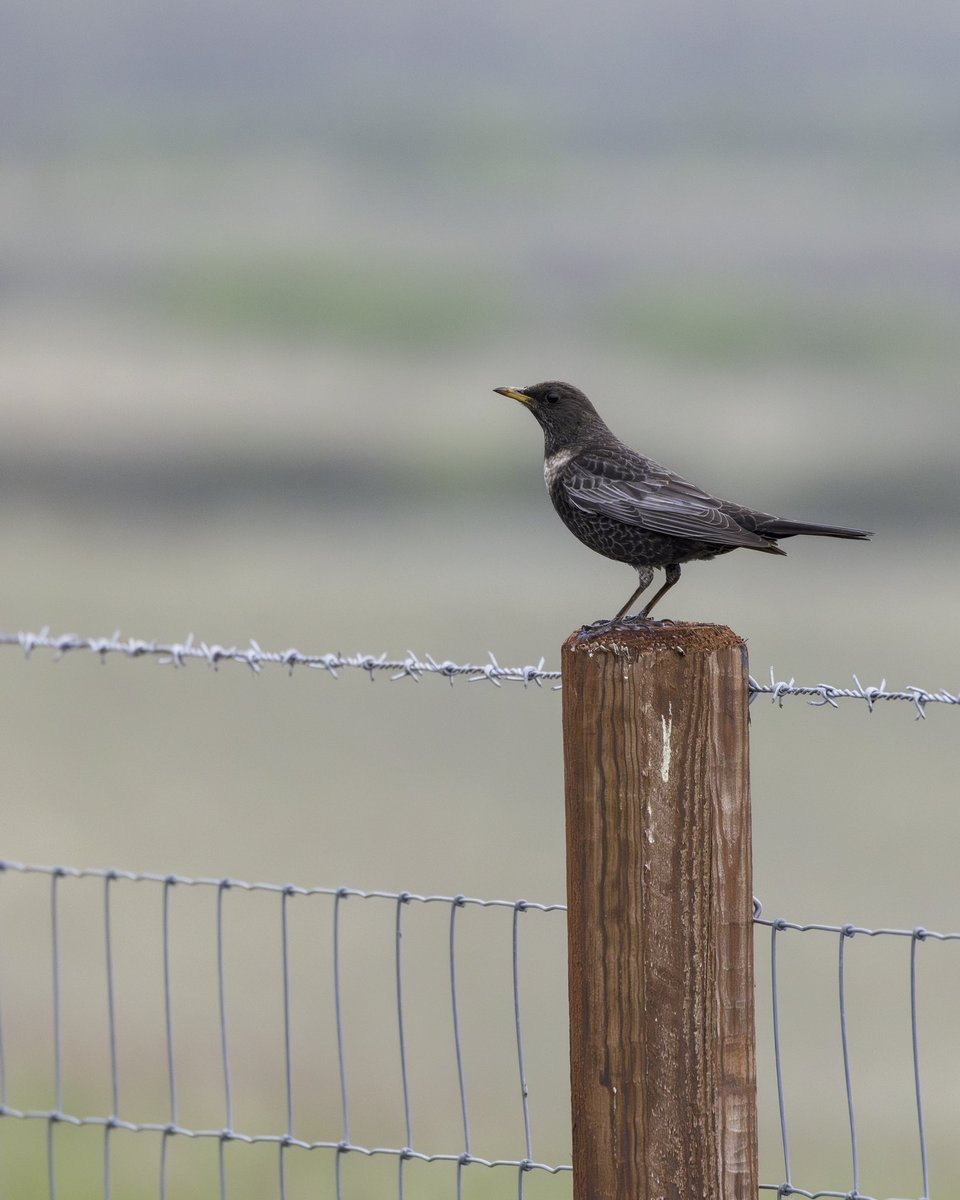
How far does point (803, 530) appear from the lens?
12.9 feet

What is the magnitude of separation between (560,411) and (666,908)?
2626 millimetres

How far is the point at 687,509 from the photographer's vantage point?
4047 mm

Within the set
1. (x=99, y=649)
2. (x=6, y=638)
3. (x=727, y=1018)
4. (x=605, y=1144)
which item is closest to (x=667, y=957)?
(x=727, y=1018)

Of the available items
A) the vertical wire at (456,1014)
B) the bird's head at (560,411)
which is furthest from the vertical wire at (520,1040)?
the bird's head at (560,411)

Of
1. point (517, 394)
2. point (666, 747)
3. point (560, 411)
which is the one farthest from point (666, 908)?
point (517, 394)

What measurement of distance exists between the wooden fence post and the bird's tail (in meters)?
1.07

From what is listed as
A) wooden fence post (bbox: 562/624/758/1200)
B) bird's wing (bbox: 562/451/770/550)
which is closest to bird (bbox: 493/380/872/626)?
bird's wing (bbox: 562/451/770/550)

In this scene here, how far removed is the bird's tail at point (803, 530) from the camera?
3652mm

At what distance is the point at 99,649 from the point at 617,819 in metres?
1.45

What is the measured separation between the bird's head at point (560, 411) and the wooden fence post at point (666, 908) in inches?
88.8

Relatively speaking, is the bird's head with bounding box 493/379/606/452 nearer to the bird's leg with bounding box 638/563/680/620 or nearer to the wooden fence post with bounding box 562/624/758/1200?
the bird's leg with bounding box 638/563/680/620

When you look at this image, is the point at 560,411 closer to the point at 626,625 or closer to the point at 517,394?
the point at 517,394

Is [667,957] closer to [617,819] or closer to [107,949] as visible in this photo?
[617,819]

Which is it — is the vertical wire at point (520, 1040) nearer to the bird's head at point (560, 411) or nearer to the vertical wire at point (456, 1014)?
the vertical wire at point (456, 1014)
